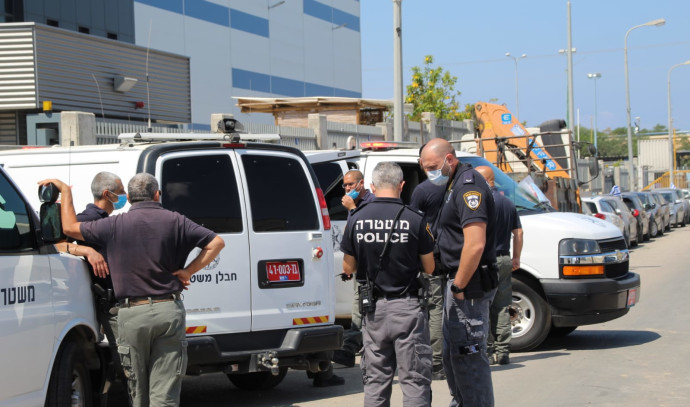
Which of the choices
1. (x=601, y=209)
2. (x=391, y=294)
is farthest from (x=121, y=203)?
(x=601, y=209)

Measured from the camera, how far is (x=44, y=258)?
5660 millimetres

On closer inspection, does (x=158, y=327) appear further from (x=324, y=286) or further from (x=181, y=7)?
(x=181, y=7)

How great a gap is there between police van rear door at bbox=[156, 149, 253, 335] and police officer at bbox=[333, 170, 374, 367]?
2.06 metres

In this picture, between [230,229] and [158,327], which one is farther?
[230,229]

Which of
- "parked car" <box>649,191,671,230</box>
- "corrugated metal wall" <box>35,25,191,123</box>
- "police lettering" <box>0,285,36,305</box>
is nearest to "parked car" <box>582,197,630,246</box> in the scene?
"parked car" <box>649,191,671,230</box>

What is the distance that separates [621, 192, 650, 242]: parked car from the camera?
29.9m

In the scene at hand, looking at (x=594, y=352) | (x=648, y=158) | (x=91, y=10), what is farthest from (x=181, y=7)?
(x=648, y=158)

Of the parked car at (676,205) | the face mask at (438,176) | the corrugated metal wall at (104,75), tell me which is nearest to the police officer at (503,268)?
the face mask at (438,176)

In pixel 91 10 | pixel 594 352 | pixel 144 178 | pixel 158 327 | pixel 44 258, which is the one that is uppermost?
pixel 91 10

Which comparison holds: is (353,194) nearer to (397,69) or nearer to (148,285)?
(148,285)

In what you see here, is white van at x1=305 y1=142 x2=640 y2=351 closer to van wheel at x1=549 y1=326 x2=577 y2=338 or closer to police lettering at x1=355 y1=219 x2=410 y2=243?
van wheel at x1=549 y1=326 x2=577 y2=338

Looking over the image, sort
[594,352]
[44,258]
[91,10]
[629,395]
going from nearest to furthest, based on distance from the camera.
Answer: [44,258] → [629,395] → [594,352] → [91,10]

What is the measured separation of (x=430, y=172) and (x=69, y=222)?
2.48 m

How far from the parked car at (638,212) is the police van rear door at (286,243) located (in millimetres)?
23707
